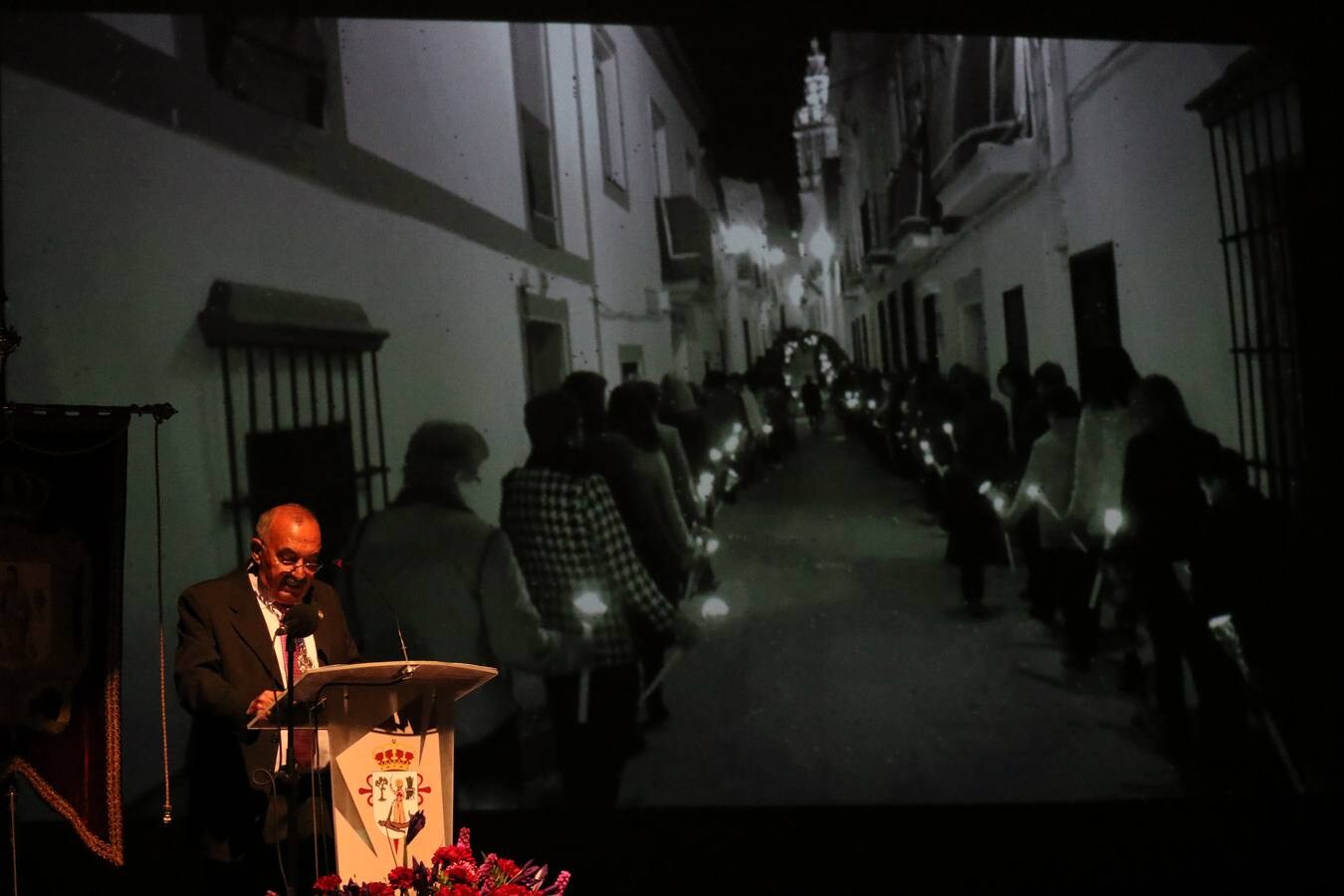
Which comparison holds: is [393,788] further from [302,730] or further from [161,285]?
[161,285]

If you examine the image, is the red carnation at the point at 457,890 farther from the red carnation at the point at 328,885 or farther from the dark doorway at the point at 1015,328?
the dark doorway at the point at 1015,328

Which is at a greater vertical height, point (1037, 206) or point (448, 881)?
point (1037, 206)

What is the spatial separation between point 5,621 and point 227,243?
1.31 metres

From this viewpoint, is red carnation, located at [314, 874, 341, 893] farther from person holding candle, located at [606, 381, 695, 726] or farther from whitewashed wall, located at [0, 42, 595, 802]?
person holding candle, located at [606, 381, 695, 726]

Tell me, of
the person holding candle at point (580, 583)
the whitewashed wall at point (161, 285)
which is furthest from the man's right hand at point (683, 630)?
the whitewashed wall at point (161, 285)

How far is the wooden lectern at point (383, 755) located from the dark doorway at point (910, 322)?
3.48 meters

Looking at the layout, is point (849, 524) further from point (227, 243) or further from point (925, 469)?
point (227, 243)

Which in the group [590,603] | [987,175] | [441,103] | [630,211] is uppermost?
[441,103]

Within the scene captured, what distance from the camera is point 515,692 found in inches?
154

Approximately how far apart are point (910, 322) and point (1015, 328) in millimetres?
884

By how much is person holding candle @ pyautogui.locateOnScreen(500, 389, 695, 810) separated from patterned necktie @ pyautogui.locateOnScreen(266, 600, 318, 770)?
1224 mm

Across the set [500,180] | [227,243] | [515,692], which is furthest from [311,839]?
[500,180]

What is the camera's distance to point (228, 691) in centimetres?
233

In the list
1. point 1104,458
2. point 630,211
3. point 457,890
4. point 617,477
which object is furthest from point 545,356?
point 457,890
